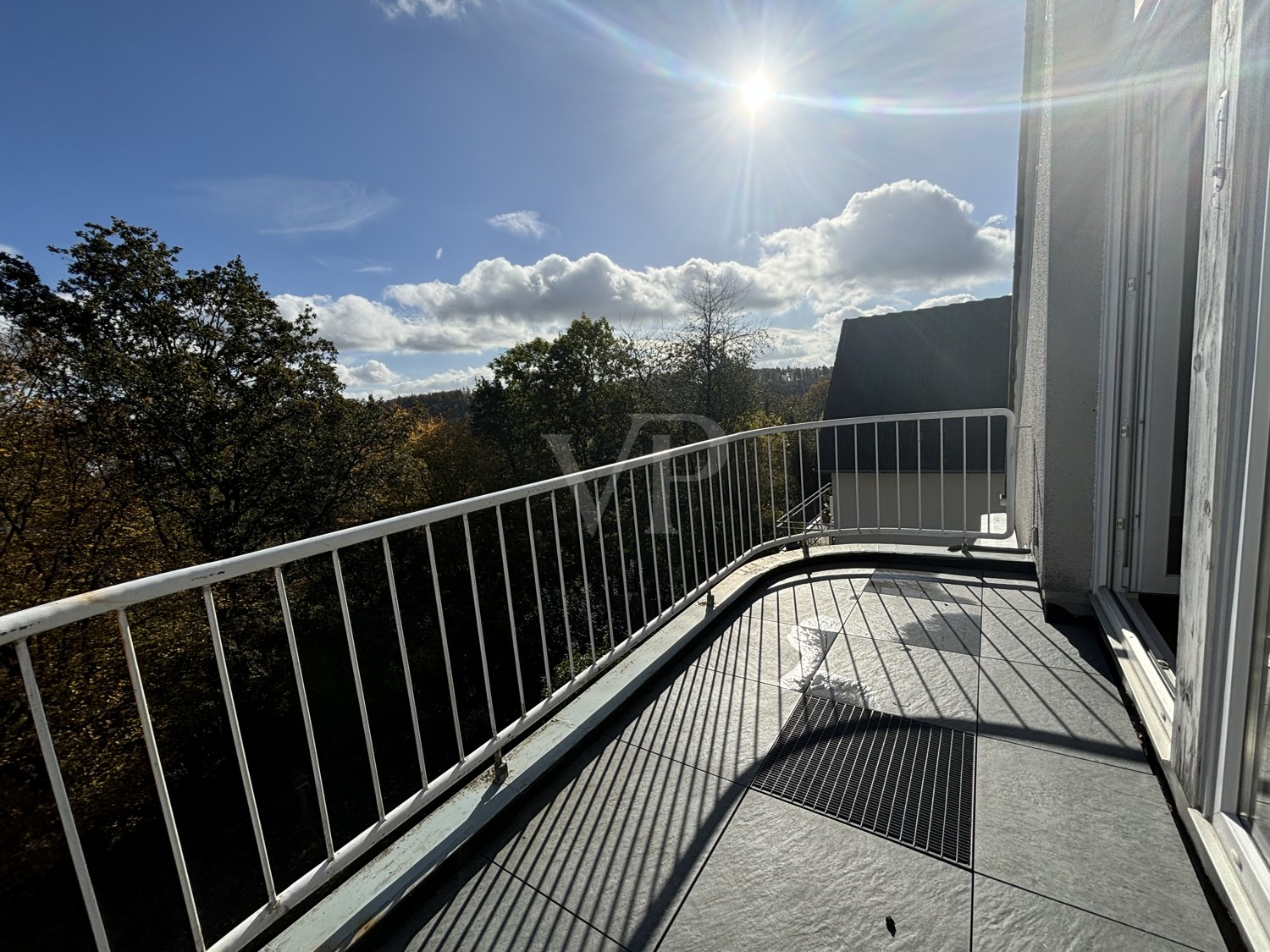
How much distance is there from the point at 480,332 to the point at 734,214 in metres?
45.8

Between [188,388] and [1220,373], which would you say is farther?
[188,388]

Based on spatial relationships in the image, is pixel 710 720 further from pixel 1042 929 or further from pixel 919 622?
pixel 919 622


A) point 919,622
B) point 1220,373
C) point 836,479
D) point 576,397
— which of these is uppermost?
point 576,397

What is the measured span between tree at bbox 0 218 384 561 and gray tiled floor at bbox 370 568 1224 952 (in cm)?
1476

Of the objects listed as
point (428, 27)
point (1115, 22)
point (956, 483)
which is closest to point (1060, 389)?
point (1115, 22)

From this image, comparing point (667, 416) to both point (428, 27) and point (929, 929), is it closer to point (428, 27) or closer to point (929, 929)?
point (428, 27)

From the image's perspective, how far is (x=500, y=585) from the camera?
71.1 feet

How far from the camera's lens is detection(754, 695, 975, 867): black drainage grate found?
59.8 inches

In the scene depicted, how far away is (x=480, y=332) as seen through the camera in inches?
2222

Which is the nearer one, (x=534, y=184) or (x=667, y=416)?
(x=534, y=184)

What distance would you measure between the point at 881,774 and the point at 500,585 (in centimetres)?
2104

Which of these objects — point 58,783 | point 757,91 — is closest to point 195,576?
point 58,783

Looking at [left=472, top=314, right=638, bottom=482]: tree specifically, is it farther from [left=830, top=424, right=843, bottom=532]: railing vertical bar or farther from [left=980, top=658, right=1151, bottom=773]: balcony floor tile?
[left=980, top=658, right=1151, bottom=773]: balcony floor tile

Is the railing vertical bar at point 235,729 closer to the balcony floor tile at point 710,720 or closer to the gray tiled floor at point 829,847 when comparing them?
the gray tiled floor at point 829,847
